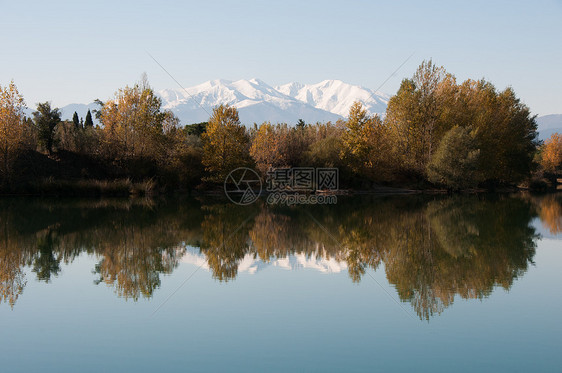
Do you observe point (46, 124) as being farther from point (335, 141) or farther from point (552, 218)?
point (552, 218)

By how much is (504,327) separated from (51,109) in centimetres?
3769

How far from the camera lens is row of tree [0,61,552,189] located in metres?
35.5

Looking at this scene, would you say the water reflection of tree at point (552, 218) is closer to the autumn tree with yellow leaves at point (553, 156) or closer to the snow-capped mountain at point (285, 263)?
the snow-capped mountain at point (285, 263)

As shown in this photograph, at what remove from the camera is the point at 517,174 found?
44969 mm

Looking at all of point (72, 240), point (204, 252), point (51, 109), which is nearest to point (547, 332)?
point (204, 252)

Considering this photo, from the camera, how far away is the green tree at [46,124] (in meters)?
35.3

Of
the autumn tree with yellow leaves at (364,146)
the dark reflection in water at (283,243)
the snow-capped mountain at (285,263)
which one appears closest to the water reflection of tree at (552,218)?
the dark reflection in water at (283,243)

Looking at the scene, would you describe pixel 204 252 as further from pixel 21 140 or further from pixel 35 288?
pixel 21 140

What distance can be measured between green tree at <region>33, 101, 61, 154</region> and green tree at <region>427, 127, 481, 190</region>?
27.7m

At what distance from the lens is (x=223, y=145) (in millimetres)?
35344

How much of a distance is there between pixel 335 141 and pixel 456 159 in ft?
30.8

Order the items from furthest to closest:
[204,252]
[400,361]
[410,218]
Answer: [410,218] → [204,252] → [400,361]

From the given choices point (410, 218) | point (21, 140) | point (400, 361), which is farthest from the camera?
point (21, 140)

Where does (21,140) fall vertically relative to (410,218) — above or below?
above
